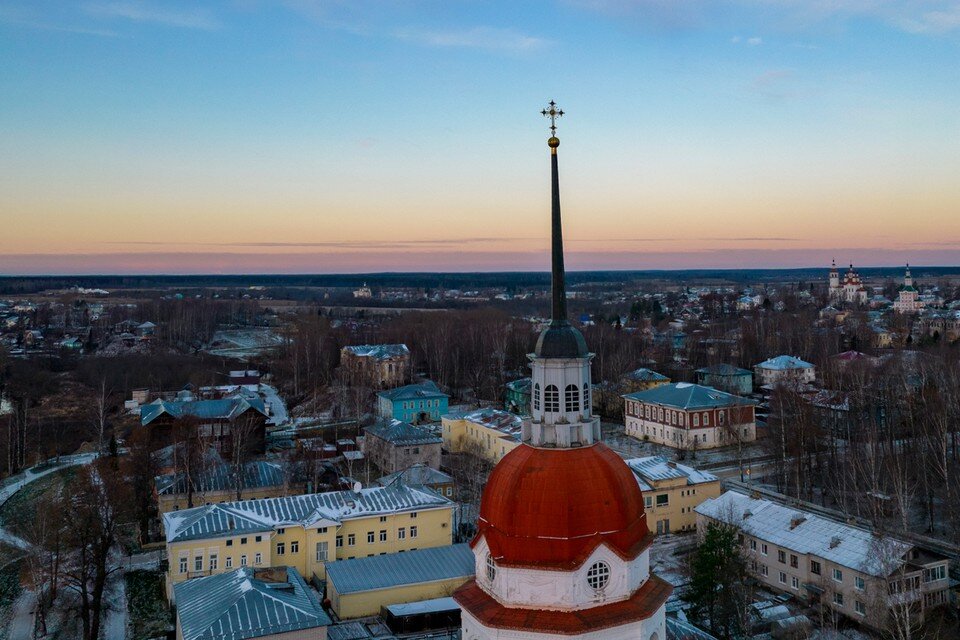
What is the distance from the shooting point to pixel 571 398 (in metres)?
13.8

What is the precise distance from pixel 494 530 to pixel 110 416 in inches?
2151

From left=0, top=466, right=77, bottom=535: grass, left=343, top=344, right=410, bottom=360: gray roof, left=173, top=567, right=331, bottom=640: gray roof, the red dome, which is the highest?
the red dome

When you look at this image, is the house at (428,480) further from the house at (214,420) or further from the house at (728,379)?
the house at (728,379)

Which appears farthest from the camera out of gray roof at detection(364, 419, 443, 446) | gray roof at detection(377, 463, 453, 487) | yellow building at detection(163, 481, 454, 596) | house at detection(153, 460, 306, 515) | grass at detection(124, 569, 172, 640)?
gray roof at detection(364, 419, 443, 446)

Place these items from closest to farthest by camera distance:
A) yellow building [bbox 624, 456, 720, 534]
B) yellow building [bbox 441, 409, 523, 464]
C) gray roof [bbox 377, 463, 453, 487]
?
yellow building [bbox 624, 456, 720, 534], gray roof [bbox 377, 463, 453, 487], yellow building [bbox 441, 409, 523, 464]

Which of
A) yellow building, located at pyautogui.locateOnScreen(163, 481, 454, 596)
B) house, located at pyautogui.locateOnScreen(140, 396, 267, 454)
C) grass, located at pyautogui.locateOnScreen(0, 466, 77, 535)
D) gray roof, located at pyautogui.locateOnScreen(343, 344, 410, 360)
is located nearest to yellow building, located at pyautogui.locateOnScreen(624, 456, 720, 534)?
yellow building, located at pyautogui.locateOnScreen(163, 481, 454, 596)

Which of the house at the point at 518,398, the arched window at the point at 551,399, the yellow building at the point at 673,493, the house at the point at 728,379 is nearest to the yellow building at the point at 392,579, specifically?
the yellow building at the point at 673,493

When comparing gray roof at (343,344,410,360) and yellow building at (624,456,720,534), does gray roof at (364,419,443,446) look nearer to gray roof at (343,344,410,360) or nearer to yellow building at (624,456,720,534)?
yellow building at (624,456,720,534)

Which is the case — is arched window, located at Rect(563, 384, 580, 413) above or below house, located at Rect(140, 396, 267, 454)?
above

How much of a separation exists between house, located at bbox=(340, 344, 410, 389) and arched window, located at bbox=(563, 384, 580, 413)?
53.8 m

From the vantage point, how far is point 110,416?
58312mm

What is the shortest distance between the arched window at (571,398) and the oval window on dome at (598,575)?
2.87 m

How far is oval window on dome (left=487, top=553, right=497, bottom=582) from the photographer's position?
13.2 m

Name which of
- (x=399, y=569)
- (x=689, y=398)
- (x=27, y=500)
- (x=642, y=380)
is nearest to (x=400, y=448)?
(x=399, y=569)
